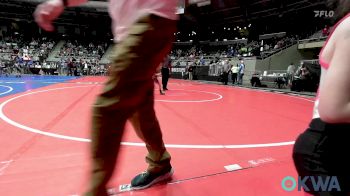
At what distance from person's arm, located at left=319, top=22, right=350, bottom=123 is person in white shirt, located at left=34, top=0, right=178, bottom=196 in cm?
75

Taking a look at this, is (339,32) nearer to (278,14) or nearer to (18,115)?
(18,115)

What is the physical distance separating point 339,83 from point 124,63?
0.83 meters

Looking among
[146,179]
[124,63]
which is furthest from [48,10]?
→ [146,179]

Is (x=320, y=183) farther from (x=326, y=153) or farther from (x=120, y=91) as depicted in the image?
(x=120, y=91)

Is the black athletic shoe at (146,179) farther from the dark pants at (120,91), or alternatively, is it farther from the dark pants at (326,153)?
the dark pants at (326,153)

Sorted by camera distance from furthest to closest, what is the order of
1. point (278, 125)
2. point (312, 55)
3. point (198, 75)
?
point (312, 55)
point (198, 75)
point (278, 125)

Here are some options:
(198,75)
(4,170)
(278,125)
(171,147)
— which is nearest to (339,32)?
(171,147)

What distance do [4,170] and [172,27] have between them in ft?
5.79

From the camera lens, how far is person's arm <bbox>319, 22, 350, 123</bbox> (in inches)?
31.8

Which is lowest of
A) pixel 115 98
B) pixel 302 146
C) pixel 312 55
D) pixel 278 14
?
pixel 302 146

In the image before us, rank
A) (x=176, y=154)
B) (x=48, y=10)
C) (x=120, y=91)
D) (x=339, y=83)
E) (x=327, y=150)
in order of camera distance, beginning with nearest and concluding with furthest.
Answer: (x=339, y=83), (x=327, y=150), (x=120, y=91), (x=48, y=10), (x=176, y=154)

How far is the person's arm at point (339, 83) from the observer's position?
809mm

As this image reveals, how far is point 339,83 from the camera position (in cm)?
82

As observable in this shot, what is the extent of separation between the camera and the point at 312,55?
2109 centimetres
